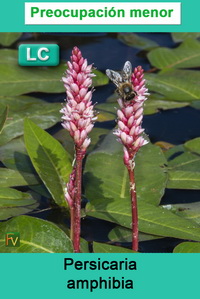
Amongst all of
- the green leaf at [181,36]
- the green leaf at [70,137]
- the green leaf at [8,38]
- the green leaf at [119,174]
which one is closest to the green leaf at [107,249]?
the green leaf at [119,174]

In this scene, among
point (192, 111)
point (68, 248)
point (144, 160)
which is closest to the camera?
point (68, 248)

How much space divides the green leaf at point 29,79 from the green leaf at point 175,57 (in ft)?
1.75

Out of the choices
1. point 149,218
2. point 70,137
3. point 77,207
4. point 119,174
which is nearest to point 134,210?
point 77,207

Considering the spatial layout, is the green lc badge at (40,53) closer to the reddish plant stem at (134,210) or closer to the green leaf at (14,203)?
the green leaf at (14,203)

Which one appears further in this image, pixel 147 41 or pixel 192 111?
pixel 147 41

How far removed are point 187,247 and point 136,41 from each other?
111 inches

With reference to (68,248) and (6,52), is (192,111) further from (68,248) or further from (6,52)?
(68,248)

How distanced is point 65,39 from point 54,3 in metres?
1.61

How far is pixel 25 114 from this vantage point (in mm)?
4184

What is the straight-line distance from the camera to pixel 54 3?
12.2ft

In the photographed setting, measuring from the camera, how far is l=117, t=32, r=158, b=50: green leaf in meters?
5.30

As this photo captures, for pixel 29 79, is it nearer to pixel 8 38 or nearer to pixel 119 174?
pixel 8 38

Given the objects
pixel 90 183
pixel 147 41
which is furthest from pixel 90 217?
pixel 147 41

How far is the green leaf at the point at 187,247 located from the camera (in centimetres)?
292
